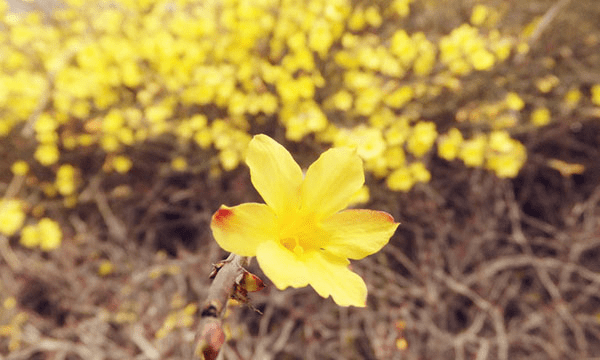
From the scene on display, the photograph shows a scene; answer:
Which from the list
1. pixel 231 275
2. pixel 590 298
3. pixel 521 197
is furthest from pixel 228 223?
pixel 590 298

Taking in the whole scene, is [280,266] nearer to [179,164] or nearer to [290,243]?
[290,243]

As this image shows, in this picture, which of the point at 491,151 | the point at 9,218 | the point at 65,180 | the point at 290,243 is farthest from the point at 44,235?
the point at 491,151

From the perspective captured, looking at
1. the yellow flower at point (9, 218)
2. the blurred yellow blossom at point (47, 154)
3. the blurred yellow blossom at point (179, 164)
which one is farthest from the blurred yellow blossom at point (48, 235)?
the blurred yellow blossom at point (179, 164)

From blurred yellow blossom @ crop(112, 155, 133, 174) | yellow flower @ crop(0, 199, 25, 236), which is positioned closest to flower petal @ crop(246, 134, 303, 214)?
blurred yellow blossom @ crop(112, 155, 133, 174)

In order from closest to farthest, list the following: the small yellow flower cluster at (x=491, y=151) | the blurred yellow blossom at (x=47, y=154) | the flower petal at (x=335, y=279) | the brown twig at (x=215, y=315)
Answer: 1. the brown twig at (x=215, y=315)
2. the flower petal at (x=335, y=279)
3. the small yellow flower cluster at (x=491, y=151)
4. the blurred yellow blossom at (x=47, y=154)

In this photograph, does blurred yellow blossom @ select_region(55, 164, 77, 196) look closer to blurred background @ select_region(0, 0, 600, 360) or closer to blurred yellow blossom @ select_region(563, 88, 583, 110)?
blurred background @ select_region(0, 0, 600, 360)

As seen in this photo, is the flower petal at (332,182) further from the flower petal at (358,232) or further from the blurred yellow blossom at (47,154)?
the blurred yellow blossom at (47,154)
